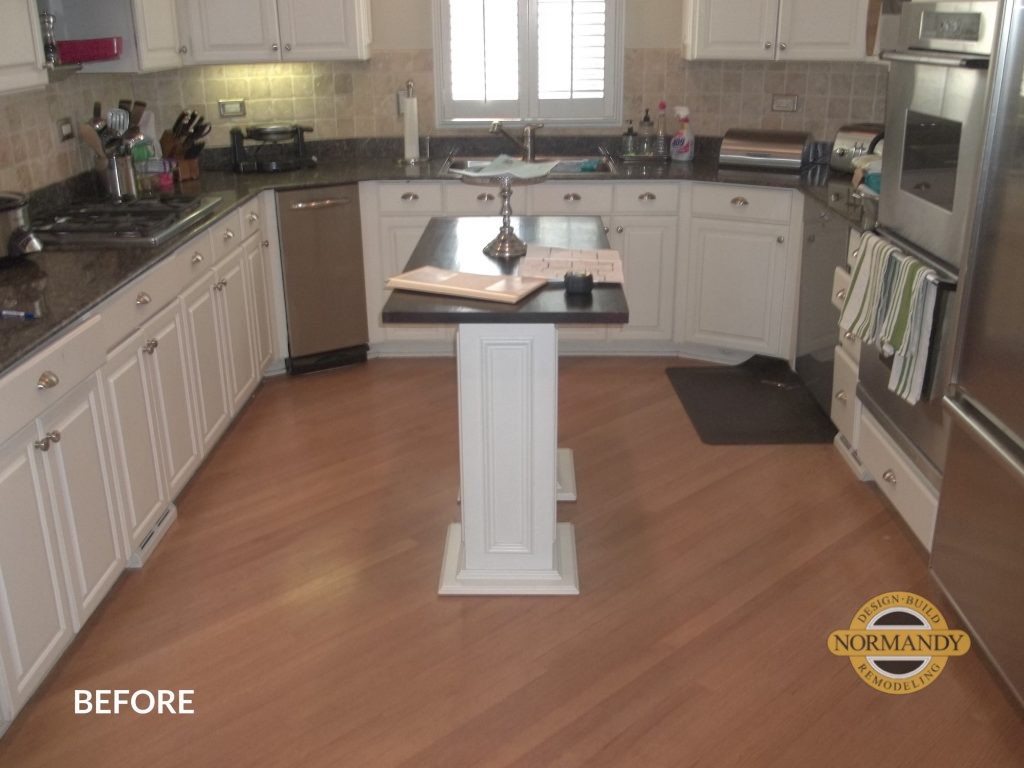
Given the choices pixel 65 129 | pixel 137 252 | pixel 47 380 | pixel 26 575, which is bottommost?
pixel 26 575

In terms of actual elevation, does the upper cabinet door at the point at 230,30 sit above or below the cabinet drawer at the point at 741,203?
above

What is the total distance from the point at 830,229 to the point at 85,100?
3.00m

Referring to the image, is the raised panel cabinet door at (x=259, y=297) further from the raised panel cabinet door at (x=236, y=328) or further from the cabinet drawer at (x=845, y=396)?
the cabinet drawer at (x=845, y=396)

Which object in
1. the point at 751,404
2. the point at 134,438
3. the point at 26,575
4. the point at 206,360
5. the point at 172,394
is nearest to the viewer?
the point at 26,575

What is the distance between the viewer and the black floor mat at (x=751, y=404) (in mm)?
3889

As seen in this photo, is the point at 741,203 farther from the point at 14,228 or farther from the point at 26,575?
the point at 26,575

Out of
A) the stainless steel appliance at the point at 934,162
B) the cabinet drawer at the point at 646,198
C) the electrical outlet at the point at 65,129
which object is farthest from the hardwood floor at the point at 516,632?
the electrical outlet at the point at 65,129

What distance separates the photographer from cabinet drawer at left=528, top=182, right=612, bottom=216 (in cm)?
457

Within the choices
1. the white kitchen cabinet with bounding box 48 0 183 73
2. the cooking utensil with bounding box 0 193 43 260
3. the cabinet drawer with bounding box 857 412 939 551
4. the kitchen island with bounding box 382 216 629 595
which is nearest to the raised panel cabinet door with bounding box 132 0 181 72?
the white kitchen cabinet with bounding box 48 0 183 73

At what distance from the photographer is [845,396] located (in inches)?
143

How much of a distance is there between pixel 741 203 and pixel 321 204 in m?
1.87

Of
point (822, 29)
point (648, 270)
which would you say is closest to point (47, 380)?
point (648, 270)

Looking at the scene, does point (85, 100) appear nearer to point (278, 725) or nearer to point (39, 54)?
point (39, 54)

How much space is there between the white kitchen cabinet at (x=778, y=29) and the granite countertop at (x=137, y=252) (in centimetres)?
52
